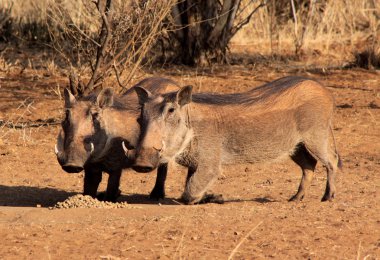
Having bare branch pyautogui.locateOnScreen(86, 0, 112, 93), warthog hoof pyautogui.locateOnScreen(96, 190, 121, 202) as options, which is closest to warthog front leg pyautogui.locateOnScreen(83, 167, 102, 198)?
warthog hoof pyautogui.locateOnScreen(96, 190, 121, 202)

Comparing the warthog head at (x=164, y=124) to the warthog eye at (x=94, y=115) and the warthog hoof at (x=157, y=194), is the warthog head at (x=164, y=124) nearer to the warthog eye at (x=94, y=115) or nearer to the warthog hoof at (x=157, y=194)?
the warthog eye at (x=94, y=115)

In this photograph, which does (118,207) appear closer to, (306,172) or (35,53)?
(306,172)

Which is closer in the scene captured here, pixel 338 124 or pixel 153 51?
pixel 338 124

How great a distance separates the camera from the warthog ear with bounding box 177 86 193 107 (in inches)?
248

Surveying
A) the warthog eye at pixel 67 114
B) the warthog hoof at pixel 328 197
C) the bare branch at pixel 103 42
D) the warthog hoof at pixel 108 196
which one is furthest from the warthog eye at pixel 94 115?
the bare branch at pixel 103 42

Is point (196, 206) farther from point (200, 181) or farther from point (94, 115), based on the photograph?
point (94, 115)

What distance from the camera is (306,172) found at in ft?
22.9

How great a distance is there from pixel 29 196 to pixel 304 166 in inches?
83.7

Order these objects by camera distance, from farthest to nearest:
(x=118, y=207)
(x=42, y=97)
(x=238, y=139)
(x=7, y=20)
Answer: (x=7, y=20) < (x=42, y=97) < (x=238, y=139) < (x=118, y=207)

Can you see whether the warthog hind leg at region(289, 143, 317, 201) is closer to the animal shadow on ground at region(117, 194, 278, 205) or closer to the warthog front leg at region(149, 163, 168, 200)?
the animal shadow on ground at region(117, 194, 278, 205)

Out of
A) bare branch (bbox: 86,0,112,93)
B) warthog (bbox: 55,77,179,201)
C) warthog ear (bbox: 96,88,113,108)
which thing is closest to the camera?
warthog (bbox: 55,77,179,201)

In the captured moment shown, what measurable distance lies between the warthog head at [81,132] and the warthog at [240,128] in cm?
35

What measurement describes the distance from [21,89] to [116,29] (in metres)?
2.13

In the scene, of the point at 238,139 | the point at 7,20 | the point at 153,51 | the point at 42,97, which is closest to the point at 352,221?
the point at 238,139
